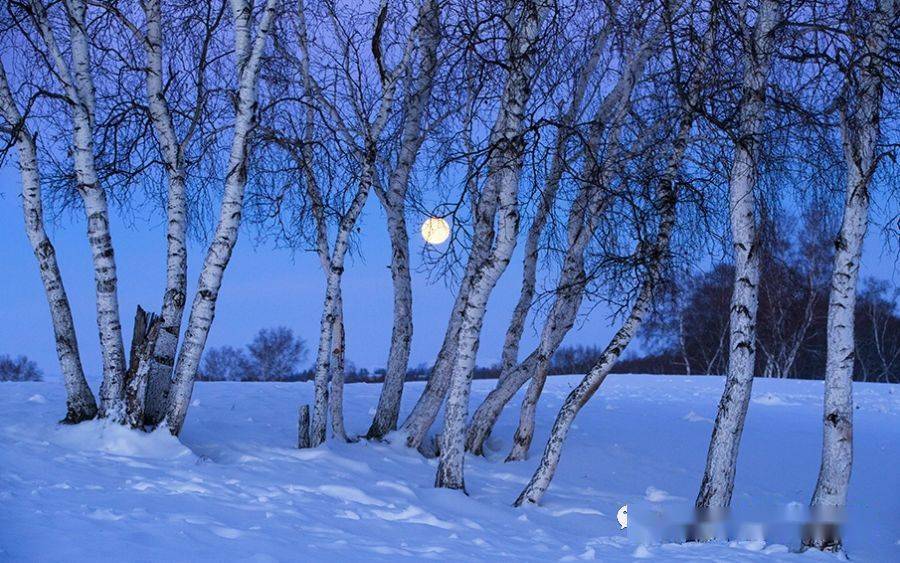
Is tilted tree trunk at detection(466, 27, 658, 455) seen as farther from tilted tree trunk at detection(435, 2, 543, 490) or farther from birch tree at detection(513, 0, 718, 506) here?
tilted tree trunk at detection(435, 2, 543, 490)

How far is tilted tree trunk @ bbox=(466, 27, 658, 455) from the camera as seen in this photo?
9625 mm

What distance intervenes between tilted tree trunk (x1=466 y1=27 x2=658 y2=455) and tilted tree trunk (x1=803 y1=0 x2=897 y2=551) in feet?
8.25

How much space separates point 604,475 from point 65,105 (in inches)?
306

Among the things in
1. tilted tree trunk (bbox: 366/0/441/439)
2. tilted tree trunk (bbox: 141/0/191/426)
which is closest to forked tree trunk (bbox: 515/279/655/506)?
tilted tree trunk (bbox: 366/0/441/439)

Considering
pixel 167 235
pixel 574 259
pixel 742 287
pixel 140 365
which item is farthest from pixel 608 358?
pixel 167 235

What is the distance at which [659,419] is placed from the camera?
14.9 m

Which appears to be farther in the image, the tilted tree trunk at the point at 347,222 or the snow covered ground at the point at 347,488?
the tilted tree trunk at the point at 347,222

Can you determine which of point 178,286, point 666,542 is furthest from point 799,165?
point 178,286

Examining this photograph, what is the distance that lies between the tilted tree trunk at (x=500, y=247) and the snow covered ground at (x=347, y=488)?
0.48m

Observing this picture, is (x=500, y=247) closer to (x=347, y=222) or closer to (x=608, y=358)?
(x=608, y=358)

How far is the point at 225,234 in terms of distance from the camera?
8.52m

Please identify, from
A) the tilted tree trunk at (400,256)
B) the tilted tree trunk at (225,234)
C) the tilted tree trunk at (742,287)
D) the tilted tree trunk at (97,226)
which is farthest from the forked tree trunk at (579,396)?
the tilted tree trunk at (97,226)

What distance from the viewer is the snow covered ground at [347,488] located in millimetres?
5191

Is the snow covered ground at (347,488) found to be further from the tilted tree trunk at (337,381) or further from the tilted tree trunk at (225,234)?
the tilted tree trunk at (225,234)
